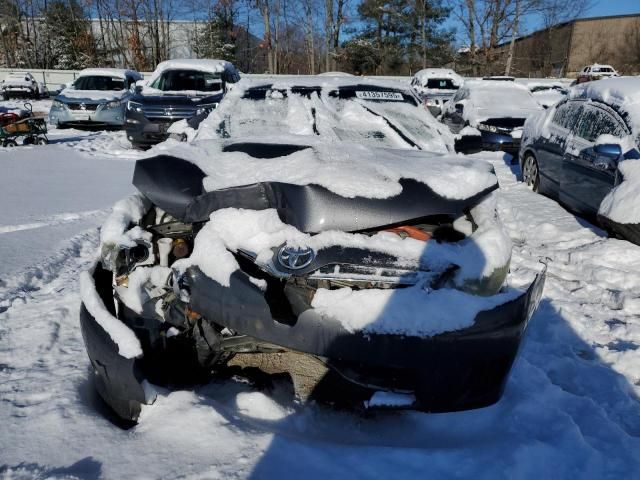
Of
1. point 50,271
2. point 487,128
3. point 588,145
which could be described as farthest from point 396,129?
point 487,128

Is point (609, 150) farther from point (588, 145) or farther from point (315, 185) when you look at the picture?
point (315, 185)

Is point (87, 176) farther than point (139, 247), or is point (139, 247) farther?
point (87, 176)

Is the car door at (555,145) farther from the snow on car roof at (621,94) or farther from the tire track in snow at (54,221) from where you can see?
the tire track in snow at (54,221)

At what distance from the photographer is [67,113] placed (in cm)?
1332

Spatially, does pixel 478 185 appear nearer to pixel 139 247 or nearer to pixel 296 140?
pixel 296 140

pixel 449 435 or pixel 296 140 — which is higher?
pixel 296 140

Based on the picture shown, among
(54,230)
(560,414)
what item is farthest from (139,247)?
(54,230)

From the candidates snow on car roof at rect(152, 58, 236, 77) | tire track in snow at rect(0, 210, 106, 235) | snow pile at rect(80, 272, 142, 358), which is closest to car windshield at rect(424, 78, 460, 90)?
snow on car roof at rect(152, 58, 236, 77)

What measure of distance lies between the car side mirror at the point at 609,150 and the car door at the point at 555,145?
1.43 metres

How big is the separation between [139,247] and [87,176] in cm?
651

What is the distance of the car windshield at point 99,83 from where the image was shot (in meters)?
14.8

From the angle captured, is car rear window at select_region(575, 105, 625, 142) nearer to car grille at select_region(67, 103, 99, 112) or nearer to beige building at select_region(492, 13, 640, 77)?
car grille at select_region(67, 103, 99, 112)

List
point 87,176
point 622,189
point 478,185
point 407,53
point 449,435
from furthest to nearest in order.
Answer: point 407,53 < point 87,176 < point 622,189 < point 478,185 < point 449,435

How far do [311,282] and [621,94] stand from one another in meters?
5.01
